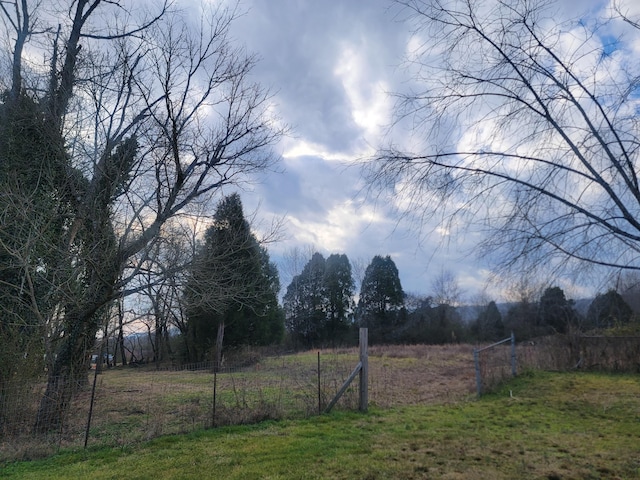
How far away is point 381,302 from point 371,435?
35.5m

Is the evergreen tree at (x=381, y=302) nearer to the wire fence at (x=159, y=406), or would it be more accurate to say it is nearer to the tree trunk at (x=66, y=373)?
the wire fence at (x=159, y=406)

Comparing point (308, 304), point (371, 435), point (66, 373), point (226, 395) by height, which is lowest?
point (371, 435)

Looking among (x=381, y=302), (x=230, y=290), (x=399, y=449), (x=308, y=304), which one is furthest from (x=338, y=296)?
(x=399, y=449)

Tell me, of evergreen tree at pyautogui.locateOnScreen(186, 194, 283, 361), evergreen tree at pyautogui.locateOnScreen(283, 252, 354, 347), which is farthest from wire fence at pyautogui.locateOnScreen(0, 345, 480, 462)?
evergreen tree at pyautogui.locateOnScreen(283, 252, 354, 347)

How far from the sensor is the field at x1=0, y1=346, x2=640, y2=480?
17.1 ft

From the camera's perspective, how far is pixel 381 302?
41969mm

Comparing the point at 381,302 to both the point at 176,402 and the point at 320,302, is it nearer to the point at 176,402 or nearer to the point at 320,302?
the point at 320,302

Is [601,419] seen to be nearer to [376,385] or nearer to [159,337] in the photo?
[376,385]

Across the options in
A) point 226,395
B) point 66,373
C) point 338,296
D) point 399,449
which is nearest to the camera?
point 399,449

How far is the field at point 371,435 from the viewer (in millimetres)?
5223

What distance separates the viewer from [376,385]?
12352mm

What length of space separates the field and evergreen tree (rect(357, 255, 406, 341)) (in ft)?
97.0

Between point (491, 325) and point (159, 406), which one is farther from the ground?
point (491, 325)

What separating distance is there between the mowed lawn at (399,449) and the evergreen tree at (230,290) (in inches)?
139
